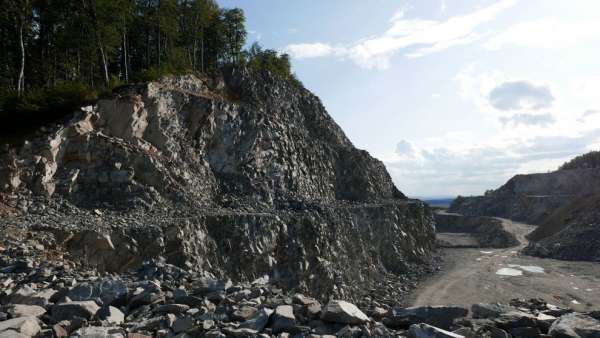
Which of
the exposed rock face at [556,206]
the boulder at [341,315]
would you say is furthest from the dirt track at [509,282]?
the boulder at [341,315]

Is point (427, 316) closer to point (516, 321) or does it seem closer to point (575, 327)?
point (516, 321)

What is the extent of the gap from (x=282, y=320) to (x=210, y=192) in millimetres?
23675

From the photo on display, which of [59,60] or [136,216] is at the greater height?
[59,60]

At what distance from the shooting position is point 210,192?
30484mm

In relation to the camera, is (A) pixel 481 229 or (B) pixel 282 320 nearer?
(B) pixel 282 320

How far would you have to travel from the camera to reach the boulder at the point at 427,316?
323 inches

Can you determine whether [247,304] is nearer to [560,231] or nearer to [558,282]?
[558,282]

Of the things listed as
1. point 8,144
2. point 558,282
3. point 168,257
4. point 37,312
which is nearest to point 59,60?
point 8,144

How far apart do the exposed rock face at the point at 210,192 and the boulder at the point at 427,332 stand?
14.7 m

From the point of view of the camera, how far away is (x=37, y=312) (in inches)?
316

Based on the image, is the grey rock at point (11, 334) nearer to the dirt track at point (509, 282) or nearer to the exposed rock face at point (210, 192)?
the exposed rock face at point (210, 192)

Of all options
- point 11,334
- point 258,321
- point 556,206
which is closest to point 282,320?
point 258,321

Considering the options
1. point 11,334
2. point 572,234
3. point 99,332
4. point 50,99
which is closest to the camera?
point 11,334

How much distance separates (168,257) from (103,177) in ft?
23.6
